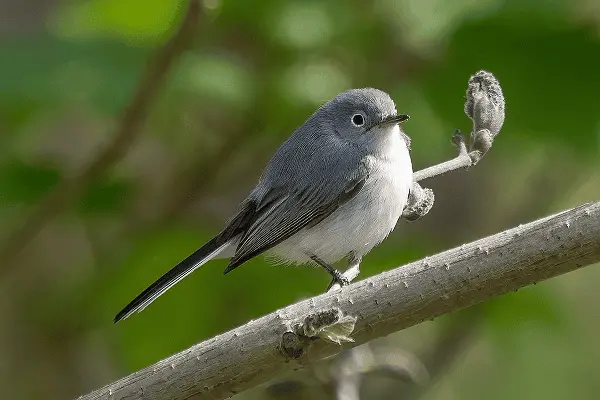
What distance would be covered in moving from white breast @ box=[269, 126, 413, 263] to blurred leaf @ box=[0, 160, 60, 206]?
2.73 feet

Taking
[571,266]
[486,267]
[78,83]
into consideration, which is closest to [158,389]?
[486,267]

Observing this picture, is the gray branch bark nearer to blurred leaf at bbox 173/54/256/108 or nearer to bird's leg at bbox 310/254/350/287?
bird's leg at bbox 310/254/350/287

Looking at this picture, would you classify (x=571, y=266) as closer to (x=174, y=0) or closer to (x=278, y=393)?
(x=278, y=393)

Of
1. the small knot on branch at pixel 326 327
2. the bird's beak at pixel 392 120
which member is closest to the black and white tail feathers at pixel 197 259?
the bird's beak at pixel 392 120

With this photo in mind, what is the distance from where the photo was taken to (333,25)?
110 inches

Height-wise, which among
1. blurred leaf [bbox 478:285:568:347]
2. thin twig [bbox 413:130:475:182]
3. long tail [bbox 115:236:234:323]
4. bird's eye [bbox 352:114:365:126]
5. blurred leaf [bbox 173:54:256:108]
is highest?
blurred leaf [bbox 173:54:256:108]

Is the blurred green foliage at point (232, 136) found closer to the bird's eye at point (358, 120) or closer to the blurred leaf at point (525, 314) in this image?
the blurred leaf at point (525, 314)

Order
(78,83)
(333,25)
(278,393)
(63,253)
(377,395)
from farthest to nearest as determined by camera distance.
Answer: (63,253) < (377,395) < (333,25) < (78,83) < (278,393)

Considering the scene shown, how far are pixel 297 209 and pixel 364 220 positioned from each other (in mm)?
204

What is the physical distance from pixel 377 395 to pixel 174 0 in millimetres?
1665

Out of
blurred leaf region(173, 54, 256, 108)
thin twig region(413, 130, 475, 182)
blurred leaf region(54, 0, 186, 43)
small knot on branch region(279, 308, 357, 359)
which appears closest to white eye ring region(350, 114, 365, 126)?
blurred leaf region(173, 54, 256, 108)

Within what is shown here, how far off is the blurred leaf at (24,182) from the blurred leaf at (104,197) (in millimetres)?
122

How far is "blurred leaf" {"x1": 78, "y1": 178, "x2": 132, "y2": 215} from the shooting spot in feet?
9.48

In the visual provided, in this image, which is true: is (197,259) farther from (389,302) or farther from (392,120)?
(389,302)
